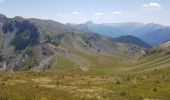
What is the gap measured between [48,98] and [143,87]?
42.8 ft

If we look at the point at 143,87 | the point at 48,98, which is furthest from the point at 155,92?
the point at 48,98

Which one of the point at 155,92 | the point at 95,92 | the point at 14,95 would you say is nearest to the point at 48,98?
the point at 14,95

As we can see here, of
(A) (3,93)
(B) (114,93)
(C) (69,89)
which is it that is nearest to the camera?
(A) (3,93)

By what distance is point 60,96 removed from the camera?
28656 mm

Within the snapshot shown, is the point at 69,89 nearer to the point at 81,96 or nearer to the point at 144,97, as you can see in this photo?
the point at 81,96

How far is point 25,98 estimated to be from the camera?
26.3m

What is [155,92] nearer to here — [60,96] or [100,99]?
[100,99]

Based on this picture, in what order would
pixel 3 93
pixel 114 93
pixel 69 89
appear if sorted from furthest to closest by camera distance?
pixel 69 89, pixel 114 93, pixel 3 93

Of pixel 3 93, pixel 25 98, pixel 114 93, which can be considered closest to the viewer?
pixel 25 98

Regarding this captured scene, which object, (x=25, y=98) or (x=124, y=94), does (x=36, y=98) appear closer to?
(x=25, y=98)

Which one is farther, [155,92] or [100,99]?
[155,92]

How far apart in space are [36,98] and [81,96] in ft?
14.8

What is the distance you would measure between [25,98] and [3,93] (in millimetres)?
3270

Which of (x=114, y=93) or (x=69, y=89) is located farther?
(x=69, y=89)
